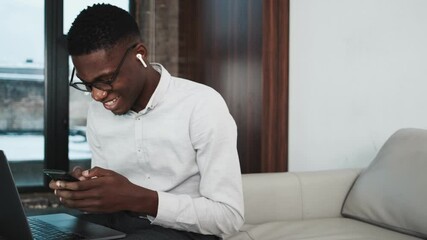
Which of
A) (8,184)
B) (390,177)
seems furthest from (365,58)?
(8,184)

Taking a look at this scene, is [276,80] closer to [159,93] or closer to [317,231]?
[317,231]

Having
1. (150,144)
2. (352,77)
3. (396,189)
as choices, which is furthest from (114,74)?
(352,77)

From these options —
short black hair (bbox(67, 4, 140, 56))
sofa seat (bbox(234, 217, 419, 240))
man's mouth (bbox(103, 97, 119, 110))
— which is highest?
short black hair (bbox(67, 4, 140, 56))

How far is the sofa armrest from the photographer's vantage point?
90.2 inches

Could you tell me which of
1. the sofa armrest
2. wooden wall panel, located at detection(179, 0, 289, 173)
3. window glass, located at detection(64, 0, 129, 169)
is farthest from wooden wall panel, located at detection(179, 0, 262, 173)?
window glass, located at detection(64, 0, 129, 169)

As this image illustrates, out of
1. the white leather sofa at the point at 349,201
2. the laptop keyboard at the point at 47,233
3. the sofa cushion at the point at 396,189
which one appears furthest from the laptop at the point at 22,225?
the sofa cushion at the point at 396,189

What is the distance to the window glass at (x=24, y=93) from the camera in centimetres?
484

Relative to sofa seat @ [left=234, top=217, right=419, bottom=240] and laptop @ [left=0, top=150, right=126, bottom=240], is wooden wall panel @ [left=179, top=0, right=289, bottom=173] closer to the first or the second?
Answer: sofa seat @ [left=234, top=217, right=419, bottom=240]

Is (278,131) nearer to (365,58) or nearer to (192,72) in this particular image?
(365,58)

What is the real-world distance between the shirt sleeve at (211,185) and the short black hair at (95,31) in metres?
0.30

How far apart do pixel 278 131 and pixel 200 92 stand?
180cm

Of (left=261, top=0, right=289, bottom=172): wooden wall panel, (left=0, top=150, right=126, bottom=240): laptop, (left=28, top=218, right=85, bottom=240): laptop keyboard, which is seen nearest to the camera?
(left=0, top=150, right=126, bottom=240): laptop

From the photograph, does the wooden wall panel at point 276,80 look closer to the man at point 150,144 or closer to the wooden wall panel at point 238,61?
the wooden wall panel at point 238,61

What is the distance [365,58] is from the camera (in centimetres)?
300
